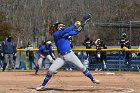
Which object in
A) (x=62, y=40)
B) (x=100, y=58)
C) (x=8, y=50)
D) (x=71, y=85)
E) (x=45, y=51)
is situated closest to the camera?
(x=62, y=40)

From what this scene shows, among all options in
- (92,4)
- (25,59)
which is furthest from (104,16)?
(25,59)

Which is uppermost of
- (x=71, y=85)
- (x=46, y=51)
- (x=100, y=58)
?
(x=46, y=51)

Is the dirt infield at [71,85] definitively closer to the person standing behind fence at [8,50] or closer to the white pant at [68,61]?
the white pant at [68,61]

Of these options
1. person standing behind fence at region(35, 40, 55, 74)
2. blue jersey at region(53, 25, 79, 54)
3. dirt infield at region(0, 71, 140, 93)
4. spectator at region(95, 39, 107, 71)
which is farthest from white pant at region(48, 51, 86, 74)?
spectator at region(95, 39, 107, 71)

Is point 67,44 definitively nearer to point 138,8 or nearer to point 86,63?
point 86,63

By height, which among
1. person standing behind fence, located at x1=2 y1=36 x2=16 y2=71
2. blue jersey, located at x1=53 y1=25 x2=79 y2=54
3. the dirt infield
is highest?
blue jersey, located at x1=53 y1=25 x2=79 y2=54

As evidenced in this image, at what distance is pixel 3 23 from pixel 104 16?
15604 millimetres

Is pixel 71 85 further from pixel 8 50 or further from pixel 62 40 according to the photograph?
pixel 8 50

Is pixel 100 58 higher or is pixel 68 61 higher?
pixel 68 61

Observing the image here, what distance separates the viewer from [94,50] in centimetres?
2697

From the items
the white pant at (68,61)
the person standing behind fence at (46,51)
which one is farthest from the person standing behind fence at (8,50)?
the white pant at (68,61)

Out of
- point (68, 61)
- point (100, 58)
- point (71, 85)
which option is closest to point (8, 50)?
point (100, 58)

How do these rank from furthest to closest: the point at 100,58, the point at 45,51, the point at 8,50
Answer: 1. the point at 100,58
2. the point at 8,50
3. the point at 45,51

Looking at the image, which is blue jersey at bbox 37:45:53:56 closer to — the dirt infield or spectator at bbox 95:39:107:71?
the dirt infield
